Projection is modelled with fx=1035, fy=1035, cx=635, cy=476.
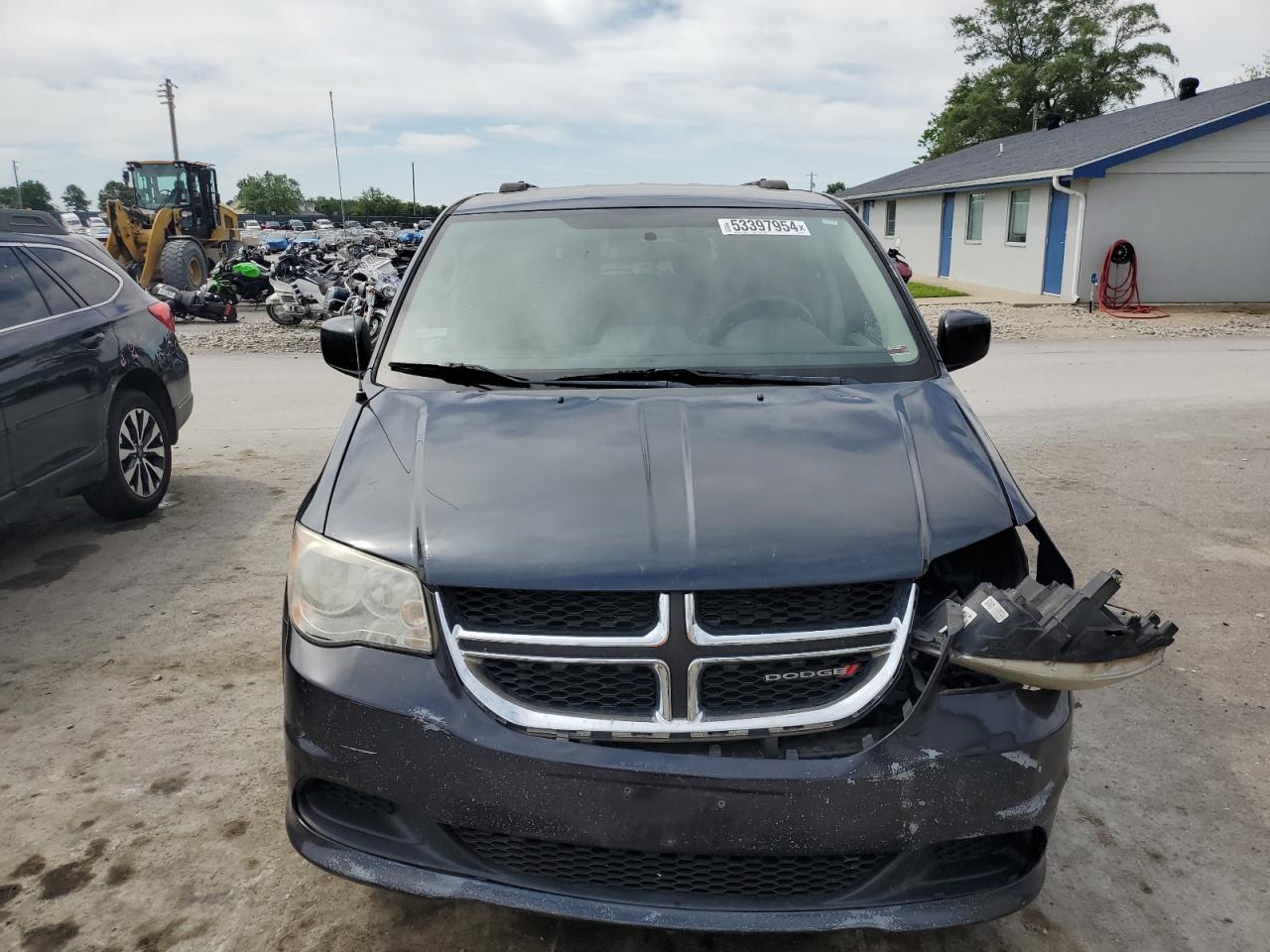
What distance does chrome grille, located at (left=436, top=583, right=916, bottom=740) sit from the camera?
2.14 metres

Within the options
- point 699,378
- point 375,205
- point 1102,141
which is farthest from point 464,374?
point 375,205

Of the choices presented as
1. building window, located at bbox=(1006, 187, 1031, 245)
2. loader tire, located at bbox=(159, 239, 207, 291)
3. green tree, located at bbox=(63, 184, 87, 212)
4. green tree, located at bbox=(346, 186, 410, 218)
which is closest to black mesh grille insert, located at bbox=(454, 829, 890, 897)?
loader tire, located at bbox=(159, 239, 207, 291)

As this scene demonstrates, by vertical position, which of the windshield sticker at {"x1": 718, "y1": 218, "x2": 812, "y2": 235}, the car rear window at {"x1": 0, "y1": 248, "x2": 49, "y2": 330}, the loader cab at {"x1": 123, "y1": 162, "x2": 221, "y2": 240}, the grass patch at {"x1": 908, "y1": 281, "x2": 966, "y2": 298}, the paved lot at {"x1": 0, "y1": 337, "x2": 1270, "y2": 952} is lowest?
the paved lot at {"x1": 0, "y1": 337, "x2": 1270, "y2": 952}

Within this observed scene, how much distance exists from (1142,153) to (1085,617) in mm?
22088

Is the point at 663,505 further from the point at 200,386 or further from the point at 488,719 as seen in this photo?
the point at 200,386

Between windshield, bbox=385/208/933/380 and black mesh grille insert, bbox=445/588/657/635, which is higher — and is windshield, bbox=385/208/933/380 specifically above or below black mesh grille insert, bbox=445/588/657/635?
above

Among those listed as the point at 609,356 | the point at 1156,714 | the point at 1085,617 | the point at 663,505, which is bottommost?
the point at 1156,714

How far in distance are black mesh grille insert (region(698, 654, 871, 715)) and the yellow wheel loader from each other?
20.3 metres

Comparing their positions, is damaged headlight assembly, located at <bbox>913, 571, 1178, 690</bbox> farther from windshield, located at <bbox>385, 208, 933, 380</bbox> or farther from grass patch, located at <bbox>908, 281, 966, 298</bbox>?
grass patch, located at <bbox>908, 281, 966, 298</bbox>

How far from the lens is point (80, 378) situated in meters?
5.57

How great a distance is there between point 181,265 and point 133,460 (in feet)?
50.6

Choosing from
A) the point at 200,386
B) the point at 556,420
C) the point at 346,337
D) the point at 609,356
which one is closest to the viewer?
the point at 556,420

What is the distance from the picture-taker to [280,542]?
18.9 feet

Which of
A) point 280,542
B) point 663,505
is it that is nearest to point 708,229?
point 663,505
